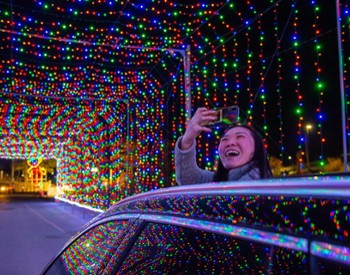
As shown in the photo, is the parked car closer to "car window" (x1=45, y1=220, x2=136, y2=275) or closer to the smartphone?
"car window" (x1=45, y1=220, x2=136, y2=275)

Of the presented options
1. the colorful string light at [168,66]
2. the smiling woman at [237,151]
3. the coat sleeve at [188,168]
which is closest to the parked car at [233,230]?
the smiling woman at [237,151]

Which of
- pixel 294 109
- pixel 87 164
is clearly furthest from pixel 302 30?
pixel 87 164

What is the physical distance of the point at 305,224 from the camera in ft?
3.28

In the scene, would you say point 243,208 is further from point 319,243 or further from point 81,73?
point 81,73

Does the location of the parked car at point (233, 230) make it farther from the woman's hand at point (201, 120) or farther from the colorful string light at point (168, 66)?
the colorful string light at point (168, 66)

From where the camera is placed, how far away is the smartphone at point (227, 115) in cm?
277

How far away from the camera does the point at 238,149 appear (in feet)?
9.40

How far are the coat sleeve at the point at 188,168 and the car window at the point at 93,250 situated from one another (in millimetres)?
959

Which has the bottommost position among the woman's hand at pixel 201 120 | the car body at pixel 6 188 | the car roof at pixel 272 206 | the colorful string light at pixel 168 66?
the car body at pixel 6 188

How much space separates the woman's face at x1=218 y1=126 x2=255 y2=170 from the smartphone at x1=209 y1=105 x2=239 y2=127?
0.45 ft

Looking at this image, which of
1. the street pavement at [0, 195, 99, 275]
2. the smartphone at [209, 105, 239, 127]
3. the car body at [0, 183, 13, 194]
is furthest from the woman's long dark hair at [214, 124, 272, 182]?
the car body at [0, 183, 13, 194]

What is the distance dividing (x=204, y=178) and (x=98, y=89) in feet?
38.1

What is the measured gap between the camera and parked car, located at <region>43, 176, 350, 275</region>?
3.11ft

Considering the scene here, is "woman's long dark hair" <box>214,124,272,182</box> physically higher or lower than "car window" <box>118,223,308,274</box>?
higher
